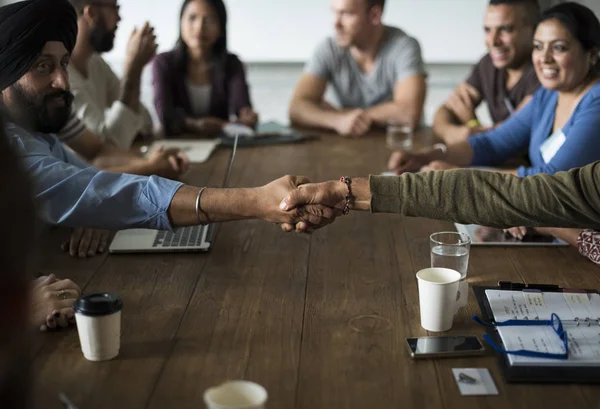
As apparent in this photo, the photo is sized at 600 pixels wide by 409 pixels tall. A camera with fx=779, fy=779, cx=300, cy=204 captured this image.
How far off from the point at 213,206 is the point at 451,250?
56cm

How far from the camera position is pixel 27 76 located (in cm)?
192

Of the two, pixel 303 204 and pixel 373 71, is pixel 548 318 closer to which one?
pixel 303 204

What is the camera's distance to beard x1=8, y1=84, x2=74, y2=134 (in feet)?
6.28

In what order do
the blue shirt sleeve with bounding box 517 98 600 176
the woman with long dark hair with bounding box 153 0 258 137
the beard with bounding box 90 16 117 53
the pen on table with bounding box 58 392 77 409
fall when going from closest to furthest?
1. the pen on table with bounding box 58 392 77 409
2. the blue shirt sleeve with bounding box 517 98 600 176
3. the beard with bounding box 90 16 117 53
4. the woman with long dark hair with bounding box 153 0 258 137

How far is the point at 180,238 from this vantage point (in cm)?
193

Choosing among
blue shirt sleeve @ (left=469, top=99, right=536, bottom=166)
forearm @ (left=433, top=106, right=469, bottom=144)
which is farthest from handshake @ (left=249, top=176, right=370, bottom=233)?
forearm @ (left=433, top=106, right=469, bottom=144)

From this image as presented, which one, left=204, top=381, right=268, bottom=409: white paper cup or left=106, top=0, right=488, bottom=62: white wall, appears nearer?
left=204, top=381, right=268, bottom=409: white paper cup

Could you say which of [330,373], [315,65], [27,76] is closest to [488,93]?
[315,65]

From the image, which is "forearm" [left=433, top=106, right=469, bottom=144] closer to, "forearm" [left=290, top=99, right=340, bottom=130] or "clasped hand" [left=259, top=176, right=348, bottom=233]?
"forearm" [left=290, top=99, right=340, bottom=130]

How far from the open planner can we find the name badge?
79 cm

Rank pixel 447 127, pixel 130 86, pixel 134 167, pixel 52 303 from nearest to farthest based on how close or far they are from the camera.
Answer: pixel 52 303
pixel 134 167
pixel 130 86
pixel 447 127

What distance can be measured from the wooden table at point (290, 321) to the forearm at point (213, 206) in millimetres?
89

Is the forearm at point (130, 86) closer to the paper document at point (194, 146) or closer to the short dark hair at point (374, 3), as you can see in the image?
the paper document at point (194, 146)

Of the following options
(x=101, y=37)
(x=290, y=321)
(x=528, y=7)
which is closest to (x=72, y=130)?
(x=101, y=37)
